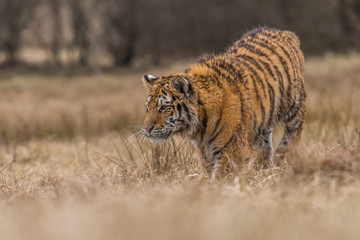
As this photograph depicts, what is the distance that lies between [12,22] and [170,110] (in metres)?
25.6

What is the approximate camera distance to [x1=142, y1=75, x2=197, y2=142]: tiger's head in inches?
170

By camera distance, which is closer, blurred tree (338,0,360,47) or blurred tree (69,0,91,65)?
blurred tree (338,0,360,47)

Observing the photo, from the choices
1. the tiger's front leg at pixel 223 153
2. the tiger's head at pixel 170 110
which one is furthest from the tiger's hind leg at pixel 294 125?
the tiger's head at pixel 170 110

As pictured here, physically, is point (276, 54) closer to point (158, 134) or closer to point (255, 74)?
point (255, 74)

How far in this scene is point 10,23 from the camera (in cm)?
2791

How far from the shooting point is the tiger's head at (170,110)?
→ 4.31 metres

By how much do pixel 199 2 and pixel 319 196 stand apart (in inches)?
855

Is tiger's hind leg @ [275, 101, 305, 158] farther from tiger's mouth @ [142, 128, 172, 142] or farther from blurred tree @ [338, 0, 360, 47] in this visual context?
blurred tree @ [338, 0, 360, 47]

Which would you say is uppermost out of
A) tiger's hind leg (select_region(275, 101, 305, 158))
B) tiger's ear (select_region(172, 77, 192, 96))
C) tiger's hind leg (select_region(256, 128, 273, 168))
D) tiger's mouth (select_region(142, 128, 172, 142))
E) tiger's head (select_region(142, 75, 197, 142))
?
tiger's ear (select_region(172, 77, 192, 96))

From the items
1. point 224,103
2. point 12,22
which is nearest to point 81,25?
point 12,22

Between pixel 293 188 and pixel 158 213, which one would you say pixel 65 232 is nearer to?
pixel 158 213

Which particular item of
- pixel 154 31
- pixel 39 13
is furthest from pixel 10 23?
pixel 154 31

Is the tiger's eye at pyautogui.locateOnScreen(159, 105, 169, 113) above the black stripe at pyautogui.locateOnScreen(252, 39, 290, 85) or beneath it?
beneath

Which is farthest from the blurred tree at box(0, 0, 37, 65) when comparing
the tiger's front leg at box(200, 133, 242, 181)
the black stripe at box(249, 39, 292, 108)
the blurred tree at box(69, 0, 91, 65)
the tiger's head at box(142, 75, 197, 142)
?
the tiger's front leg at box(200, 133, 242, 181)
